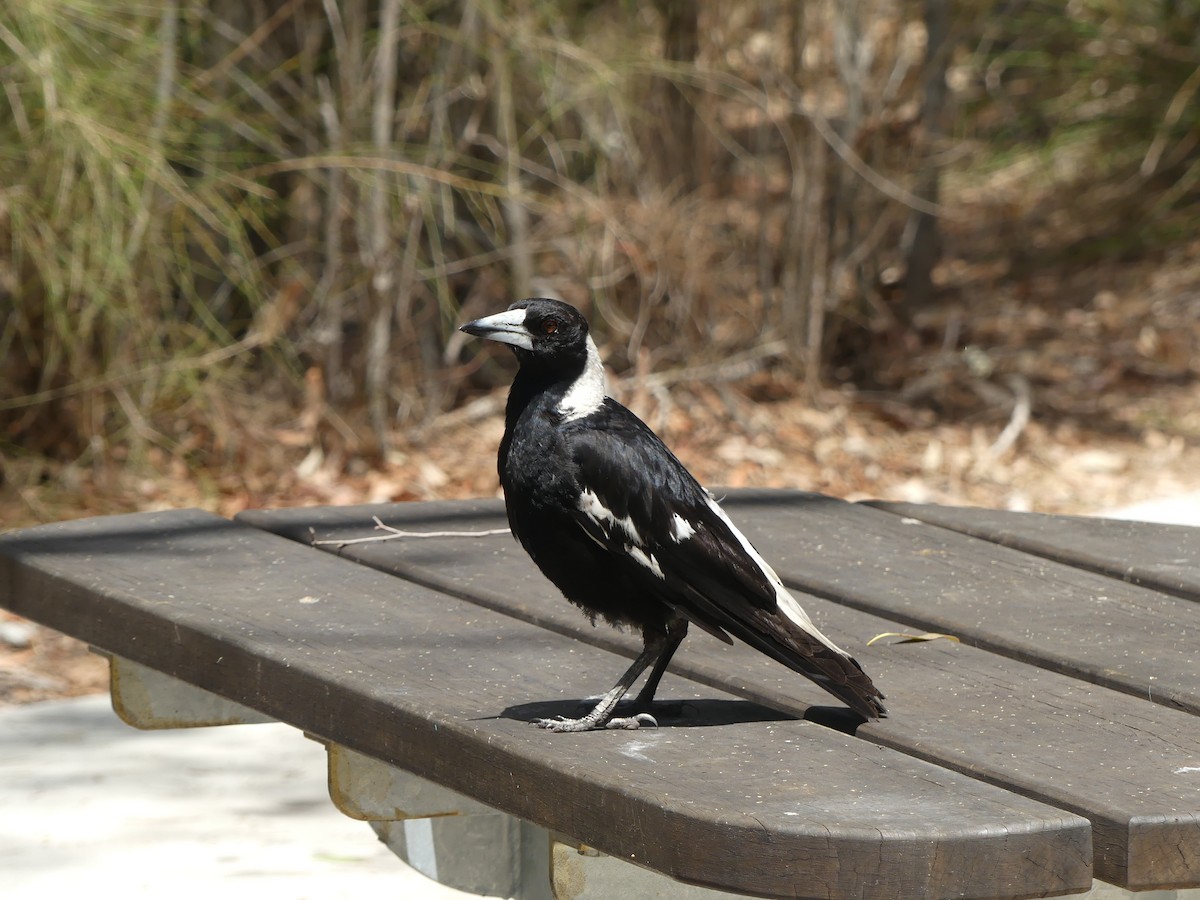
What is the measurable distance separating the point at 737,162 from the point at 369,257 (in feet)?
5.52

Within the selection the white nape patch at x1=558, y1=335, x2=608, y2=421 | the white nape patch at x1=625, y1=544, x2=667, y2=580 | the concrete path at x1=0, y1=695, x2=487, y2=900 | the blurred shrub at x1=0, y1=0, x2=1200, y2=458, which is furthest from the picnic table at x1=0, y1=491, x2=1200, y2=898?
the blurred shrub at x1=0, y1=0, x2=1200, y2=458

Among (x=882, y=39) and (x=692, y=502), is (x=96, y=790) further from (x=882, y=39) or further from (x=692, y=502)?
(x=882, y=39)

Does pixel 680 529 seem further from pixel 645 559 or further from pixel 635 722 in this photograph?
pixel 635 722

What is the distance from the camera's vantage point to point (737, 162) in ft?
20.5

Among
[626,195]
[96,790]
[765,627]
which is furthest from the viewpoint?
[626,195]

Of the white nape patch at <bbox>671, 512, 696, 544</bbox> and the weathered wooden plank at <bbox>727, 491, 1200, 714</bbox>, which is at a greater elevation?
the white nape patch at <bbox>671, 512, 696, 544</bbox>

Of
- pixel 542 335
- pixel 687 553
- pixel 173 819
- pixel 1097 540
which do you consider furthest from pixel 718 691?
pixel 173 819

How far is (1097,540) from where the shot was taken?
2650mm

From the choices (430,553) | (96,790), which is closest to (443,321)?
(96,790)

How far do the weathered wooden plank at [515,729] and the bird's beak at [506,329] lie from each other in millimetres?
361

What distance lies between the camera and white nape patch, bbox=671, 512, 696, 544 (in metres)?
1.87

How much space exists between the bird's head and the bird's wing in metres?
0.10

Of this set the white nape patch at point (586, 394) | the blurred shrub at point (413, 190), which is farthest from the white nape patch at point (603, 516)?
the blurred shrub at point (413, 190)

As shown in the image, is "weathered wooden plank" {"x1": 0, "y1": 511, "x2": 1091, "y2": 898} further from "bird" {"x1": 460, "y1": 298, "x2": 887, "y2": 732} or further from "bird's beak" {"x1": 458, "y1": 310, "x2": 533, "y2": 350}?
"bird's beak" {"x1": 458, "y1": 310, "x2": 533, "y2": 350}
